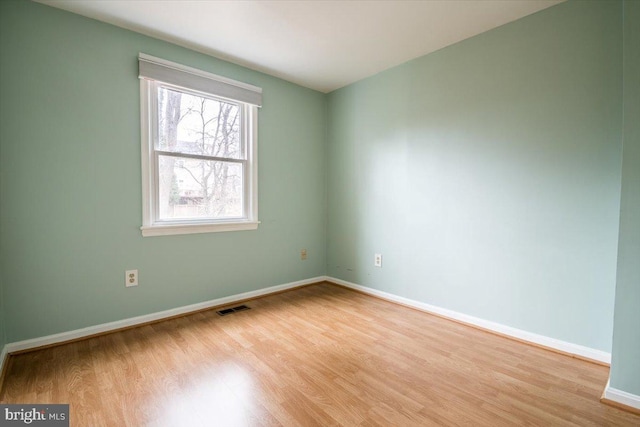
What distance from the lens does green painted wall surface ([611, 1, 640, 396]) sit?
1521mm

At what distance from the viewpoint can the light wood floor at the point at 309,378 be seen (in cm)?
148

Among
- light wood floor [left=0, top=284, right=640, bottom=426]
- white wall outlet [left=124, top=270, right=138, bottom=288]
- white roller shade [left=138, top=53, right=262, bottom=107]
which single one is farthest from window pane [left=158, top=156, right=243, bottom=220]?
light wood floor [left=0, top=284, right=640, bottom=426]

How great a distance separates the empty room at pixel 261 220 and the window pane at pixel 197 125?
0.7 inches

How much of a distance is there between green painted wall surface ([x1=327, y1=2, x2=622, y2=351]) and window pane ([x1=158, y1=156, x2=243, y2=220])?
4.71 feet

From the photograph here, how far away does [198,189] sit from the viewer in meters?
2.86

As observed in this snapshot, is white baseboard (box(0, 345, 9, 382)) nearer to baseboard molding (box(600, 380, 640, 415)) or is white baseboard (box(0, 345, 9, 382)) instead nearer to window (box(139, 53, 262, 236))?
window (box(139, 53, 262, 236))

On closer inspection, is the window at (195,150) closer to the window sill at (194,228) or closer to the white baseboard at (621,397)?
the window sill at (194,228)

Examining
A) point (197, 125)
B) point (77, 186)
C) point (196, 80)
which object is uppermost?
point (196, 80)

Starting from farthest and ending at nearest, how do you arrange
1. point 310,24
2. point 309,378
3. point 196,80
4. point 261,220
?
point 261,220 → point 196,80 → point 310,24 → point 309,378

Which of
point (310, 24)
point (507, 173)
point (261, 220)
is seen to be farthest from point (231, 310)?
point (507, 173)

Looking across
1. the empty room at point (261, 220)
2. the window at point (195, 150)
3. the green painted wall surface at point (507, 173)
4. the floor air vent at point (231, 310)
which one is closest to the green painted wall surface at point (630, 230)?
the empty room at point (261, 220)

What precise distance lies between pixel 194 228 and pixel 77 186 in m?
0.91

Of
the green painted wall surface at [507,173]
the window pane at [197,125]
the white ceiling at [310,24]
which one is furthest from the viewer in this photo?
the window pane at [197,125]

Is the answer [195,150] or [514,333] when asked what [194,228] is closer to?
[195,150]
